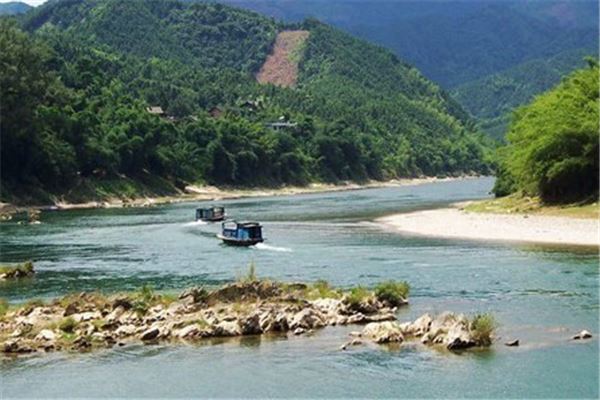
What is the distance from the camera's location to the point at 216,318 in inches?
1688

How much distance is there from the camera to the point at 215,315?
43.2m

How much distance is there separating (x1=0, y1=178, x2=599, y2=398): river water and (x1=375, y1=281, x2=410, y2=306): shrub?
26.3 inches

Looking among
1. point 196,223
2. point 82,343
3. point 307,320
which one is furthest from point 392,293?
point 196,223

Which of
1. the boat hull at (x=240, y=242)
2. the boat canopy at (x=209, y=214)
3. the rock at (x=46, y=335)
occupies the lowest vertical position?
the rock at (x=46, y=335)

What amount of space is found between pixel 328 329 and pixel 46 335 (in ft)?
37.2

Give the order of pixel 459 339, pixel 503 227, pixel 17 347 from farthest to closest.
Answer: pixel 503 227 < pixel 17 347 < pixel 459 339

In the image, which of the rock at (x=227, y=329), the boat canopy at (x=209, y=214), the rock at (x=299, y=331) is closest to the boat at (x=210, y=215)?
the boat canopy at (x=209, y=214)

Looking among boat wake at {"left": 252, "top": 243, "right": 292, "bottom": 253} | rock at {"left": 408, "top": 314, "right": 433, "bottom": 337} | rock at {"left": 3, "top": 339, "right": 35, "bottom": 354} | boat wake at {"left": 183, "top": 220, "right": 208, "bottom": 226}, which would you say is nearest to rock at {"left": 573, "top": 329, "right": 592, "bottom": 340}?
rock at {"left": 408, "top": 314, "right": 433, "bottom": 337}

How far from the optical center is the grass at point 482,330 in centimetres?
3859

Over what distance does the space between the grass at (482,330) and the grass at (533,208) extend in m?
46.5

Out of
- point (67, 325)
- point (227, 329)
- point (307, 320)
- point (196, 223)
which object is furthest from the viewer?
point (196, 223)

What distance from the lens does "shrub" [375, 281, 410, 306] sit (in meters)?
47.0

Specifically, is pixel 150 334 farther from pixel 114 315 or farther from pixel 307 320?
pixel 307 320

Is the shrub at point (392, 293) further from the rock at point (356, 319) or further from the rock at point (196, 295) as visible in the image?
the rock at point (196, 295)
